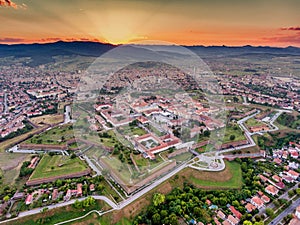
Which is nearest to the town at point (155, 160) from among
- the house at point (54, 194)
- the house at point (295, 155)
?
the house at point (54, 194)

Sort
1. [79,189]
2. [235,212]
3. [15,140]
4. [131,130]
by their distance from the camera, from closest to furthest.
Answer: [235,212], [79,189], [15,140], [131,130]

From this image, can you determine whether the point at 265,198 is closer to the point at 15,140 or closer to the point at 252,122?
the point at 252,122

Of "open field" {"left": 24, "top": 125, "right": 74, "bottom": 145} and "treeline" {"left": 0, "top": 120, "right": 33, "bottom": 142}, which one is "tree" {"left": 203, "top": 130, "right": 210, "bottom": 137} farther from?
"treeline" {"left": 0, "top": 120, "right": 33, "bottom": 142}

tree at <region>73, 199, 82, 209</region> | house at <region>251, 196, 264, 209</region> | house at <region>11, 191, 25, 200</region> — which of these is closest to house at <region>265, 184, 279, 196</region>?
house at <region>251, 196, 264, 209</region>

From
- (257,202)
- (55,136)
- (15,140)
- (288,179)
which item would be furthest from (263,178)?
(15,140)

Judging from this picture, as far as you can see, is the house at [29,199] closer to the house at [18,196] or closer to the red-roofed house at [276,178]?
the house at [18,196]

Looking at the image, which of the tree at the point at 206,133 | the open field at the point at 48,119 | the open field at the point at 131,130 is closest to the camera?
the tree at the point at 206,133

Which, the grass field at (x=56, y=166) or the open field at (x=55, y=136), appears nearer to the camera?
the grass field at (x=56, y=166)
